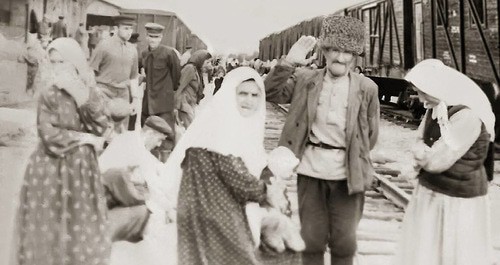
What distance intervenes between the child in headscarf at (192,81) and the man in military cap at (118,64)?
22 centimetres

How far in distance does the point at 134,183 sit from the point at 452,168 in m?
1.23

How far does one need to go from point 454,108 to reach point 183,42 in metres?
1.15

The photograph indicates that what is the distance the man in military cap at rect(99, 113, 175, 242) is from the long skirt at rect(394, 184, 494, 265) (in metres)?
0.98

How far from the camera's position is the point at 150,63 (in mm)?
2377

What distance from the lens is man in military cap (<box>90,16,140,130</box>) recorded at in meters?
2.24

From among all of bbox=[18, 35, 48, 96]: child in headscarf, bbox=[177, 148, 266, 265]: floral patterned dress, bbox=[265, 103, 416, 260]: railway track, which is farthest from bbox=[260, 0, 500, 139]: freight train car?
bbox=[18, 35, 48, 96]: child in headscarf

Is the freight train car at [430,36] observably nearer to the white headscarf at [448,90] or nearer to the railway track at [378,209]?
the railway track at [378,209]

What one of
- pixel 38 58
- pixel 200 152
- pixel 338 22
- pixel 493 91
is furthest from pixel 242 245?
pixel 493 91

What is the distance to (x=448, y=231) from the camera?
221 centimetres

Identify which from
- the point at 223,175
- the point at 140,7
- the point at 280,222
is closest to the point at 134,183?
the point at 223,175

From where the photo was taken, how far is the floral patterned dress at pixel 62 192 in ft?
6.75

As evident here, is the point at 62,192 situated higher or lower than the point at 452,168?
lower

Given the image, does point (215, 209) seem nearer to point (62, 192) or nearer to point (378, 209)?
point (62, 192)

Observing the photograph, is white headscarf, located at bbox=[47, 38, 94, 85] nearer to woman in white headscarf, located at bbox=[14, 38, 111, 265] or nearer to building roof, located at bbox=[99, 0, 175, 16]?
woman in white headscarf, located at bbox=[14, 38, 111, 265]
